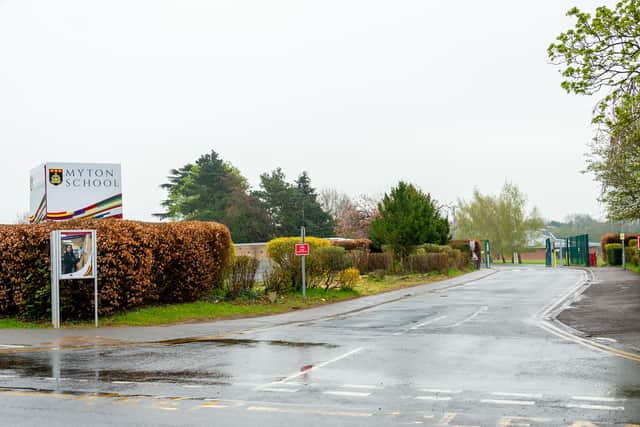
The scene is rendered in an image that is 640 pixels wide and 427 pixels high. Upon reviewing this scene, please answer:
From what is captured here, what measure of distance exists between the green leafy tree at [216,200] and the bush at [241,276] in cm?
4509

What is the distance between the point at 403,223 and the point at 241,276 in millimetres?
18886

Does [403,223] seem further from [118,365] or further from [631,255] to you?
[118,365]

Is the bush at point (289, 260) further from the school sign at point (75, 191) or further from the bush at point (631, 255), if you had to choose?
the bush at point (631, 255)

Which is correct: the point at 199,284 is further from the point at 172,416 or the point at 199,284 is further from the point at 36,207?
the point at 172,416

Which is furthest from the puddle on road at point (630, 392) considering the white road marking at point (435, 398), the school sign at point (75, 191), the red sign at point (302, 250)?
the school sign at point (75, 191)

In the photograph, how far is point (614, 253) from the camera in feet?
159

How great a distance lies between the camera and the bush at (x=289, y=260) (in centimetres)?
2687

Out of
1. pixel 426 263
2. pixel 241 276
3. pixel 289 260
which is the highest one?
pixel 289 260

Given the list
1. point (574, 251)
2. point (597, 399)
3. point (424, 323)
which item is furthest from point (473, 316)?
point (574, 251)

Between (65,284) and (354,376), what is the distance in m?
10.6

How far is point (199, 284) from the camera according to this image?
2275 centimetres

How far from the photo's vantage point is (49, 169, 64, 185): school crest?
2267 cm

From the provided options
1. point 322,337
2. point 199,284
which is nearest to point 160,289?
point 199,284

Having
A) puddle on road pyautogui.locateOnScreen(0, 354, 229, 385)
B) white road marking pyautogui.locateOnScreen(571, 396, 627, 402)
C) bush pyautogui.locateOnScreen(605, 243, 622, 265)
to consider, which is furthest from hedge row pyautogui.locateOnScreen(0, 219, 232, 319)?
bush pyautogui.locateOnScreen(605, 243, 622, 265)
